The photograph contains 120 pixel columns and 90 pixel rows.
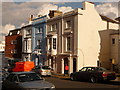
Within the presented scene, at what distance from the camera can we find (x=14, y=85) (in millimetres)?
10711

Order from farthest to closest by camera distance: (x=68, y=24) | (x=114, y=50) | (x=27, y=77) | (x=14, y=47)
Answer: (x=14, y=47), (x=68, y=24), (x=114, y=50), (x=27, y=77)

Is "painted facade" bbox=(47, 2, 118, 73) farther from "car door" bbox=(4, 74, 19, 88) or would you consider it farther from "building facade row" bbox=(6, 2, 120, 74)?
"car door" bbox=(4, 74, 19, 88)

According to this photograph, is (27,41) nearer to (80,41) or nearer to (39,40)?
(39,40)

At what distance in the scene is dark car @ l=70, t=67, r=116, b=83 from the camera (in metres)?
18.2

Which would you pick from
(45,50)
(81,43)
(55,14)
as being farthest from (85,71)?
(55,14)

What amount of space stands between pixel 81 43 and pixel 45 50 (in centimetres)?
805

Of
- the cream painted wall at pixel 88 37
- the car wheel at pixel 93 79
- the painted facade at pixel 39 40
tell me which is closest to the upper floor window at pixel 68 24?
the cream painted wall at pixel 88 37

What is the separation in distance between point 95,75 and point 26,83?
979 cm

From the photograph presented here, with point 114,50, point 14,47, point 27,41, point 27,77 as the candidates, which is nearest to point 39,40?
point 27,41

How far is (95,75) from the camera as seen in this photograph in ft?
61.6

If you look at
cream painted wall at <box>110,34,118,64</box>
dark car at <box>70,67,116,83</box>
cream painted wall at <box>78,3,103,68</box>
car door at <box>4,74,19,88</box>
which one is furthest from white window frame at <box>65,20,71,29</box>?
car door at <box>4,74,19,88</box>

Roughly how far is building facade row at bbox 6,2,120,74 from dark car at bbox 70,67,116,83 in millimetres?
7377

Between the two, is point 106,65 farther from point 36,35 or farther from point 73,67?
point 36,35

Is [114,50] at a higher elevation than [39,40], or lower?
lower
